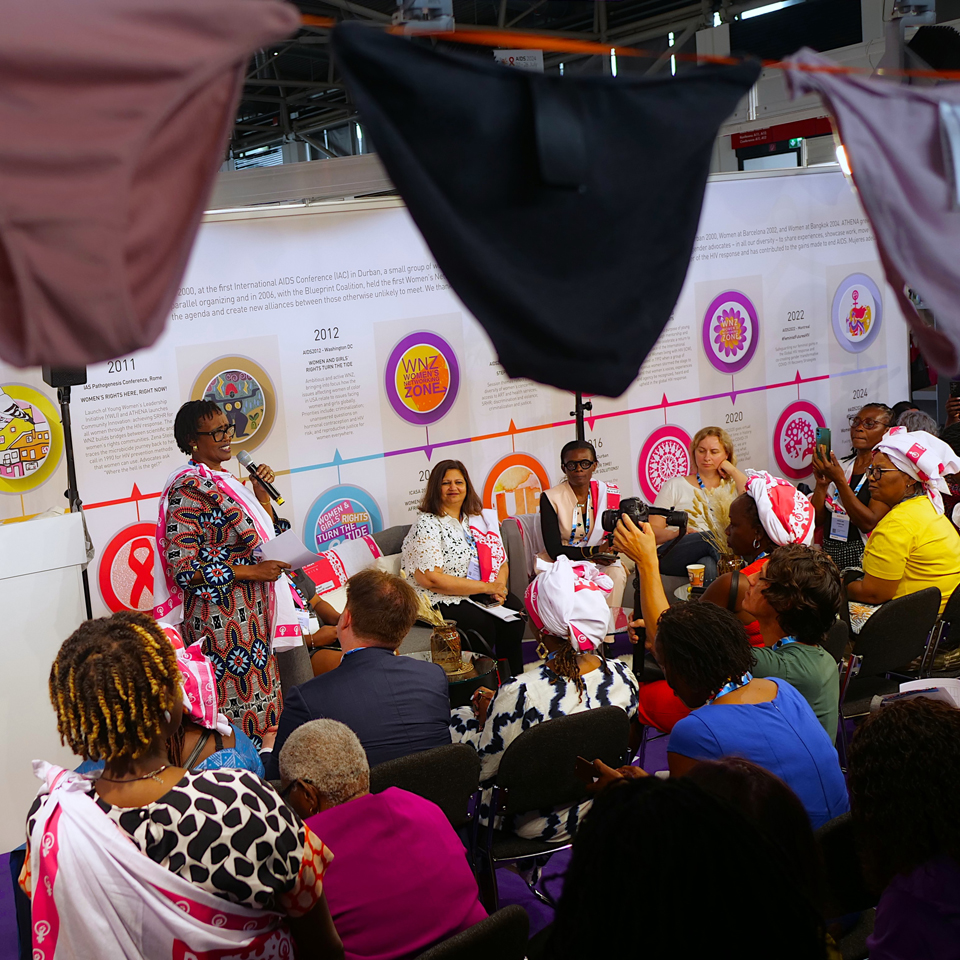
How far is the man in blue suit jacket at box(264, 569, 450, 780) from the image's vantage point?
8.48 feet

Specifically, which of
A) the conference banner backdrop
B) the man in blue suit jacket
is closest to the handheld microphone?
the conference banner backdrop

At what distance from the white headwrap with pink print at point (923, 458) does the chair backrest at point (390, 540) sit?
95.3 inches

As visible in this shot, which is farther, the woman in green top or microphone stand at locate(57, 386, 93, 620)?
microphone stand at locate(57, 386, 93, 620)

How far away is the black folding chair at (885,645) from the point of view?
3434mm

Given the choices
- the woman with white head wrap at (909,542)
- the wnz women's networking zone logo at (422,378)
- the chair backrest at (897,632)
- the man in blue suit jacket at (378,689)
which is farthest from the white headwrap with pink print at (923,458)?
the man in blue suit jacket at (378,689)

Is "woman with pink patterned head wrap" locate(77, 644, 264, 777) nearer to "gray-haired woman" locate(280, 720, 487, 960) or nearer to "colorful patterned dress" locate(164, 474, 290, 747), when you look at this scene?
"gray-haired woman" locate(280, 720, 487, 960)

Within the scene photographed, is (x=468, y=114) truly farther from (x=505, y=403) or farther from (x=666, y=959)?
(x=505, y=403)

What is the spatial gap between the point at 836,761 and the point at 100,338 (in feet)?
6.25

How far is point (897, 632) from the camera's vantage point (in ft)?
11.5

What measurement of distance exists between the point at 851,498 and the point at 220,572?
316 cm

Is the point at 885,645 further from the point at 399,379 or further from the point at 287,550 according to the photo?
the point at 399,379

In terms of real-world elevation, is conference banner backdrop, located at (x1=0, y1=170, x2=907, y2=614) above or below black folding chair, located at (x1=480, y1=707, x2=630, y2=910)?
above

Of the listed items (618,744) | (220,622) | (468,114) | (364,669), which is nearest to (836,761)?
(618,744)

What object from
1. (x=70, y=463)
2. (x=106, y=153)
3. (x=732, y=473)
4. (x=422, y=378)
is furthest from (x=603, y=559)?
(x=106, y=153)
